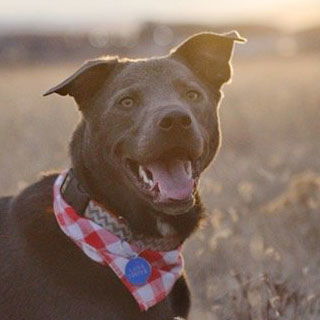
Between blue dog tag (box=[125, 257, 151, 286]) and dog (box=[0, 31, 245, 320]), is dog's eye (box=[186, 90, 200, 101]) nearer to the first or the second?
dog (box=[0, 31, 245, 320])

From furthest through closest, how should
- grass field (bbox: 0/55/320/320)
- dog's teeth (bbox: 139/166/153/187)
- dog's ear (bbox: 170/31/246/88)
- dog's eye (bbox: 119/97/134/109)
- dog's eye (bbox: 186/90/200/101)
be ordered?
1. dog's ear (bbox: 170/31/246/88)
2. grass field (bbox: 0/55/320/320)
3. dog's eye (bbox: 186/90/200/101)
4. dog's eye (bbox: 119/97/134/109)
5. dog's teeth (bbox: 139/166/153/187)

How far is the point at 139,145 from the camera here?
18.5 ft

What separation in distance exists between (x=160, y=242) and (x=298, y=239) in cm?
216

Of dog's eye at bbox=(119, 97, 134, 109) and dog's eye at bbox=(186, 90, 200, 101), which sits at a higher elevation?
dog's eye at bbox=(119, 97, 134, 109)

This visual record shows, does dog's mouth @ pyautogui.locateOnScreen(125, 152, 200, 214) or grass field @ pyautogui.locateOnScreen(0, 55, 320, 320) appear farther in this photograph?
grass field @ pyautogui.locateOnScreen(0, 55, 320, 320)

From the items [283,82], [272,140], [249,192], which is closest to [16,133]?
[272,140]

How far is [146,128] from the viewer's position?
18.6 ft

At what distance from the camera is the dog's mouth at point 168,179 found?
18.5ft

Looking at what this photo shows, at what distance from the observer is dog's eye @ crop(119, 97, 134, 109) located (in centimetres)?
589

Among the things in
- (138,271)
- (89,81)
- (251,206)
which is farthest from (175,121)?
(251,206)

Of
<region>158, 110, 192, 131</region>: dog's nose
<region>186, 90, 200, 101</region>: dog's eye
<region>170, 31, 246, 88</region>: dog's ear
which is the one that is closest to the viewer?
<region>158, 110, 192, 131</region>: dog's nose

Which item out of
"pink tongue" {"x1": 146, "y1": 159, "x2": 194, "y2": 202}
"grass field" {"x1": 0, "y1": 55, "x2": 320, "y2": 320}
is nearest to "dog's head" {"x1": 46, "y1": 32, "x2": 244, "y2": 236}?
"pink tongue" {"x1": 146, "y1": 159, "x2": 194, "y2": 202}

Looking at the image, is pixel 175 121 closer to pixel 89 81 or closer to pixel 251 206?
pixel 89 81

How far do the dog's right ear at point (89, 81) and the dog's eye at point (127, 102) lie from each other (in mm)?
251
